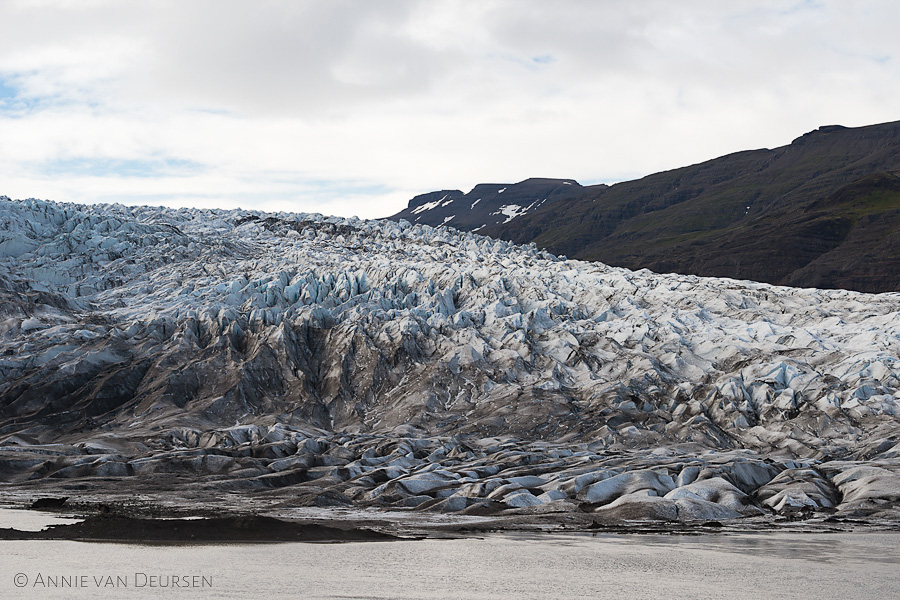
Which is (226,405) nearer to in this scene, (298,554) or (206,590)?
(298,554)

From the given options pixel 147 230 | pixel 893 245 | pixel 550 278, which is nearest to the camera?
pixel 550 278

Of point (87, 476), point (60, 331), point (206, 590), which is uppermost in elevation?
point (60, 331)

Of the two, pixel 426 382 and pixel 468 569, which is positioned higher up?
pixel 426 382

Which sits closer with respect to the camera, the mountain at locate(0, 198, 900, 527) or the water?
the water

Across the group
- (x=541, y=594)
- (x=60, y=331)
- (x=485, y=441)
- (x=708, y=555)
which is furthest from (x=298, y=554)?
(x=60, y=331)
